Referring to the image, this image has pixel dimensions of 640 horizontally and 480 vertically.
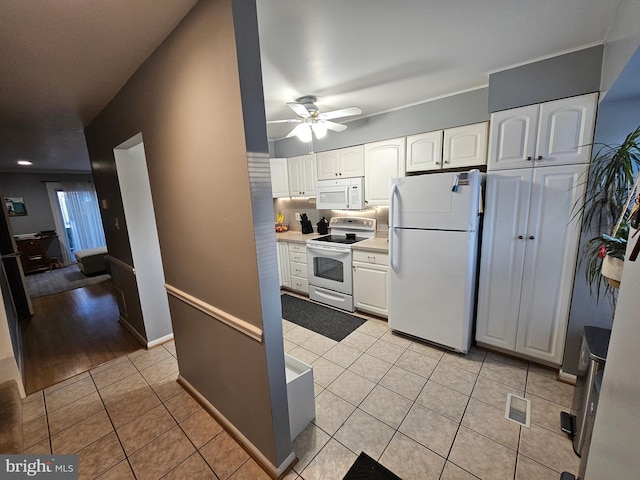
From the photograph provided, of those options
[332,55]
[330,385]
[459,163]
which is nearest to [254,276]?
[330,385]

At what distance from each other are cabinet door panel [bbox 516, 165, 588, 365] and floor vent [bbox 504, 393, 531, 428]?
47cm

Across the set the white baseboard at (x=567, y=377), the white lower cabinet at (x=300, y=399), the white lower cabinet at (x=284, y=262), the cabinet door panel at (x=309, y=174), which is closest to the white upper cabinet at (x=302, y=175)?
the cabinet door panel at (x=309, y=174)

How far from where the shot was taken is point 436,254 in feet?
7.43

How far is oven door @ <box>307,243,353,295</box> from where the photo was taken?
3120 millimetres

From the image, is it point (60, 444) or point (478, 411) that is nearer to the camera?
point (60, 444)

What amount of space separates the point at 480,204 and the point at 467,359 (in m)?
1.36

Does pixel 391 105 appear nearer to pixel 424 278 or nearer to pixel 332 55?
pixel 332 55

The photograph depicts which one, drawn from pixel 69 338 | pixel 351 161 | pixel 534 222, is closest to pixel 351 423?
pixel 534 222

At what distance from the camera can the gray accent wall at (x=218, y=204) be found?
3.49ft

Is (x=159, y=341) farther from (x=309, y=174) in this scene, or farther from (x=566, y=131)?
(x=566, y=131)

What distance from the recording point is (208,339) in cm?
163

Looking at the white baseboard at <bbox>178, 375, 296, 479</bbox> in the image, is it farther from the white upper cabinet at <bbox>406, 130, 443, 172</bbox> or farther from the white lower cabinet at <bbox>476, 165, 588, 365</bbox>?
the white upper cabinet at <bbox>406, 130, 443, 172</bbox>

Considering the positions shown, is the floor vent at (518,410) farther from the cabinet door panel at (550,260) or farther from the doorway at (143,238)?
the doorway at (143,238)

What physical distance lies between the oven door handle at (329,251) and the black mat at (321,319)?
73cm
